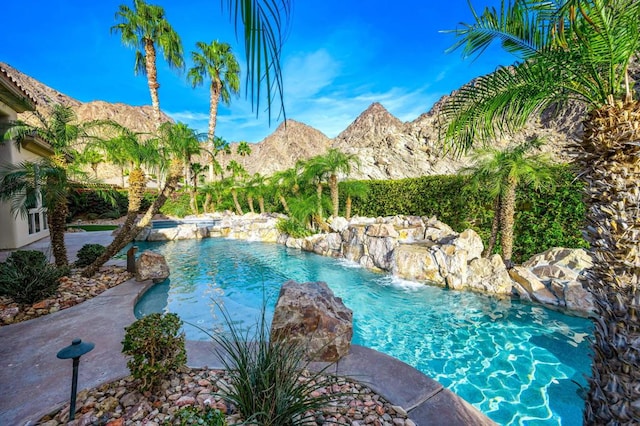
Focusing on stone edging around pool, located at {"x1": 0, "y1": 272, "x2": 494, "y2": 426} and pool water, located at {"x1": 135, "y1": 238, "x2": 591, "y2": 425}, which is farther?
pool water, located at {"x1": 135, "y1": 238, "x2": 591, "y2": 425}

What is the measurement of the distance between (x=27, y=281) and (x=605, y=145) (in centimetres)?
835

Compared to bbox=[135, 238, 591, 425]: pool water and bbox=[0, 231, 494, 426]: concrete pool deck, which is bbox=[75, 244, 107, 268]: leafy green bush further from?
bbox=[0, 231, 494, 426]: concrete pool deck

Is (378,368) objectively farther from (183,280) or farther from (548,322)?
(183,280)

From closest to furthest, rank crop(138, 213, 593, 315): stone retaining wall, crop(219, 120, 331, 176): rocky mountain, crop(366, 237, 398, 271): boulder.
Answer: crop(138, 213, 593, 315): stone retaining wall < crop(366, 237, 398, 271): boulder < crop(219, 120, 331, 176): rocky mountain

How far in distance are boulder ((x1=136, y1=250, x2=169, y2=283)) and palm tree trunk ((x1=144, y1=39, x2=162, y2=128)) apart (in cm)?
1172

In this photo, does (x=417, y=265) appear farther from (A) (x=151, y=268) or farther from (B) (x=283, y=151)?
(B) (x=283, y=151)

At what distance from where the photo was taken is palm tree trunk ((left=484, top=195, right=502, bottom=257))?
8082mm

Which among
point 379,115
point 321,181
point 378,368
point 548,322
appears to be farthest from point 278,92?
point 379,115

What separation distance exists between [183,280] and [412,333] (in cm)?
617

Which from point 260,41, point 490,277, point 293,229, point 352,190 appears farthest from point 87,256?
point 352,190

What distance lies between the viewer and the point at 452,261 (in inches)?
301

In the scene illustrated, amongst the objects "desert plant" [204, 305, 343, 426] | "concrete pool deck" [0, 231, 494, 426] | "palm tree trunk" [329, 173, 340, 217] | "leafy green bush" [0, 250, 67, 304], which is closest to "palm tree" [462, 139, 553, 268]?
"concrete pool deck" [0, 231, 494, 426]

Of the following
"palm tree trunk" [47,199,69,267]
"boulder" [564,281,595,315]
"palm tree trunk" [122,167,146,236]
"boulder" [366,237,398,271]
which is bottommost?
"boulder" [564,281,595,315]

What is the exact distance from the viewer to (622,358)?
222 cm
